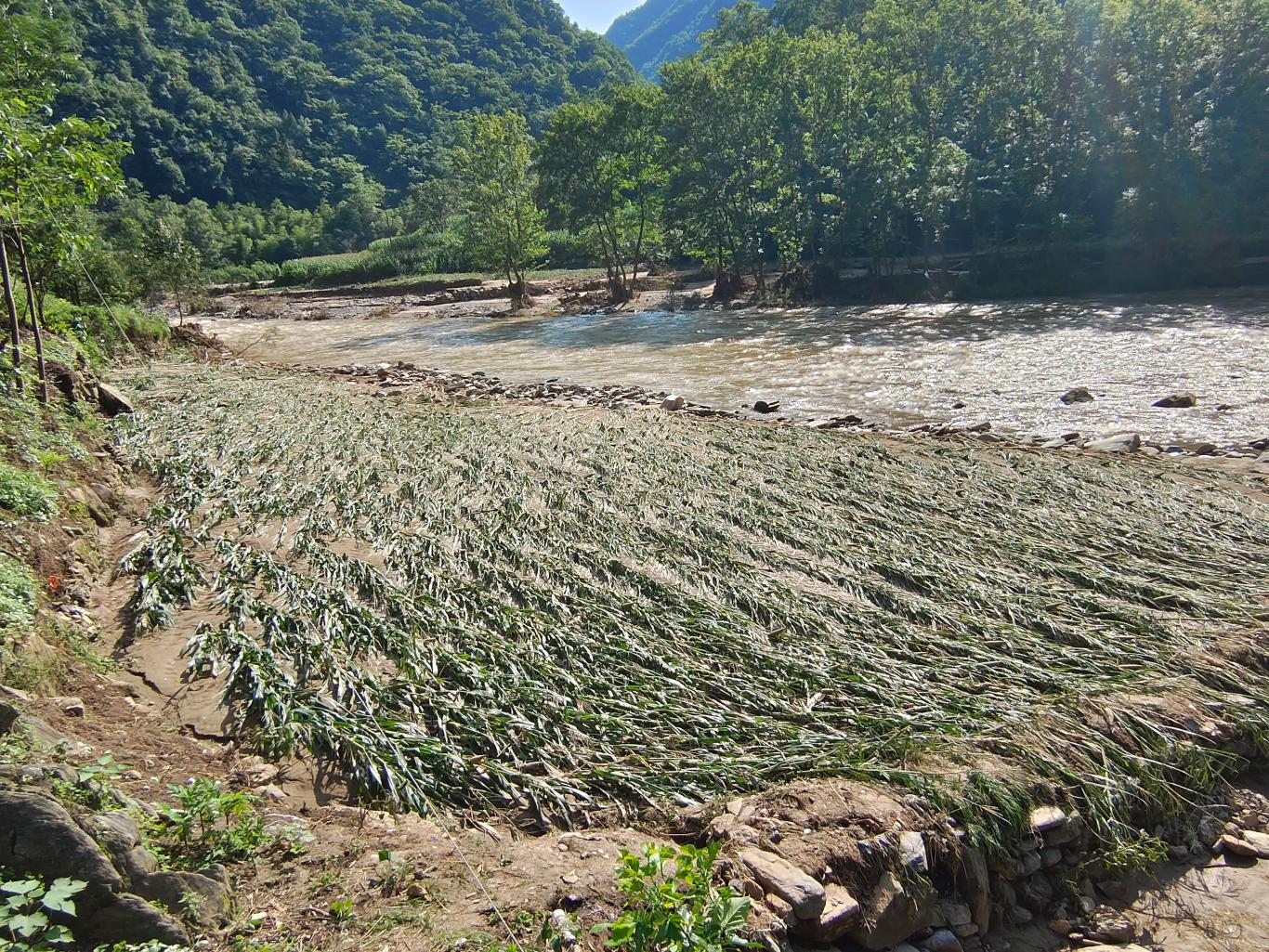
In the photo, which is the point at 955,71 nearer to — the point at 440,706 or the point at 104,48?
the point at 440,706

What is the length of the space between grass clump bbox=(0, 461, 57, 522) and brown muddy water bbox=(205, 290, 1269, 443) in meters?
12.1

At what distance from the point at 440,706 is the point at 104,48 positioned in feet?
445

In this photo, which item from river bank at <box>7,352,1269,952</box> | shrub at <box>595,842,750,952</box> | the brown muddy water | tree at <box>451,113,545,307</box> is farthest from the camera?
tree at <box>451,113,545,307</box>

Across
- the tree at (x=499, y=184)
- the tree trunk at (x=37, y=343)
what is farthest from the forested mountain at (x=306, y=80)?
the tree trunk at (x=37, y=343)

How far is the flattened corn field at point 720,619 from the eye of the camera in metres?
4.28

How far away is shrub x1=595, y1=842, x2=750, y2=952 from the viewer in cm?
272

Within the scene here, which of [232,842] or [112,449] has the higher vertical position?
[112,449]

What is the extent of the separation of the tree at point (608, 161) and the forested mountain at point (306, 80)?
76985mm

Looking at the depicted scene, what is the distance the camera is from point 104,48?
103188 mm

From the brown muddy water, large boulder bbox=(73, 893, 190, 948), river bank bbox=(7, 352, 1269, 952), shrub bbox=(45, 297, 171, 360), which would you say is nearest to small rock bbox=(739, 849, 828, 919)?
river bank bbox=(7, 352, 1269, 952)

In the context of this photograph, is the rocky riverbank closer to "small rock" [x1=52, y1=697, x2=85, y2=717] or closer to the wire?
the wire

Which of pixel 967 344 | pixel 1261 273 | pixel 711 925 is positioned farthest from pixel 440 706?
pixel 1261 273

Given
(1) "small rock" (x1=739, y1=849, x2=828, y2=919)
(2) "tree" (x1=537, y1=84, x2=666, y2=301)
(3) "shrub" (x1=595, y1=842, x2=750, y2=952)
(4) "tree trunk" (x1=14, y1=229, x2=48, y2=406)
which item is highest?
(2) "tree" (x1=537, y1=84, x2=666, y2=301)

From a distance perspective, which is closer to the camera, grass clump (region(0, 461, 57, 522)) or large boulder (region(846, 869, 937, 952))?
large boulder (region(846, 869, 937, 952))
